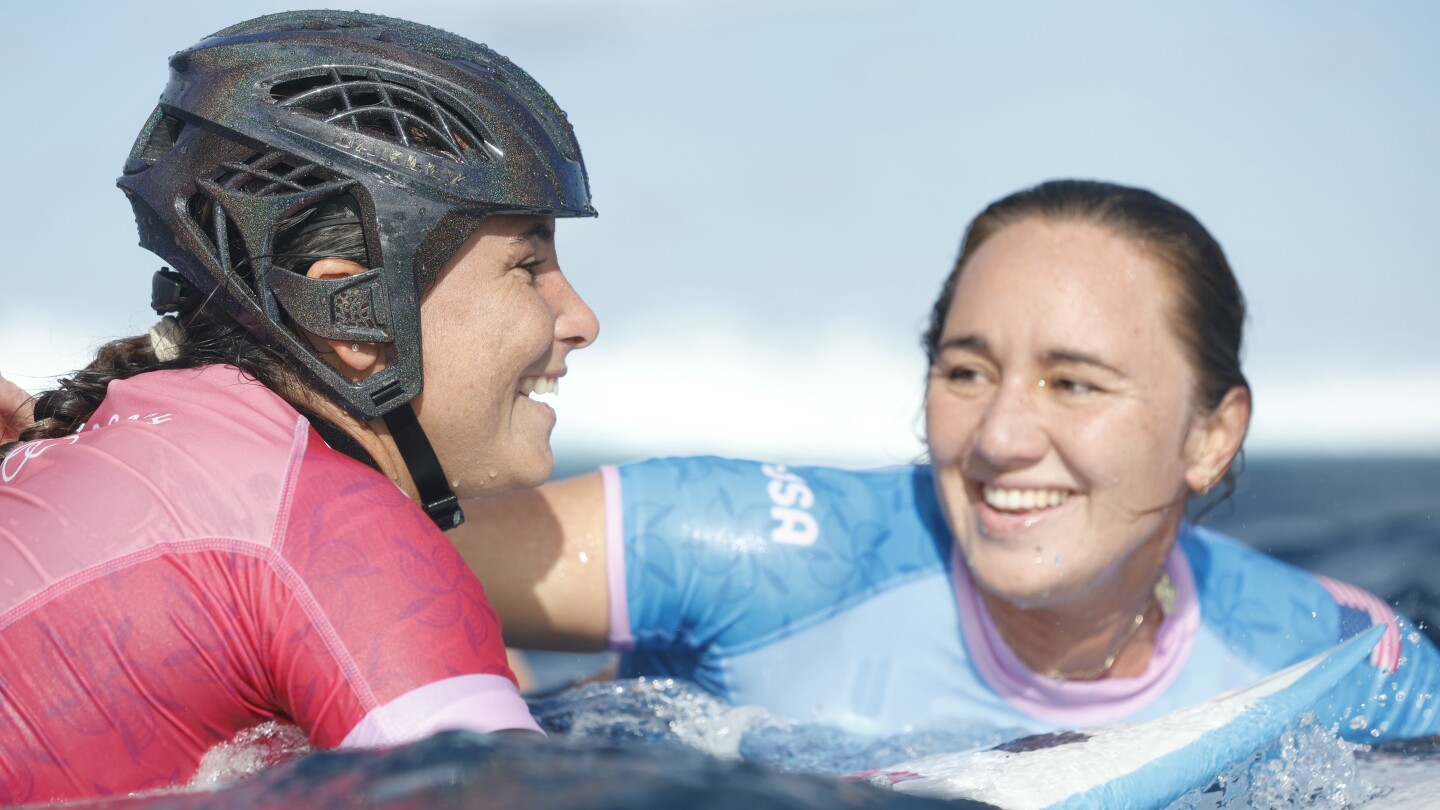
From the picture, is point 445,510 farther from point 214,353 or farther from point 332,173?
point 332,173

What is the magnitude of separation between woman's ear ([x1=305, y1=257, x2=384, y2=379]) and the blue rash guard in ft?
4.57

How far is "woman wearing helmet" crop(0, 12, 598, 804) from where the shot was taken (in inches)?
78.0

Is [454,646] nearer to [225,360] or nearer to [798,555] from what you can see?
[225,360]

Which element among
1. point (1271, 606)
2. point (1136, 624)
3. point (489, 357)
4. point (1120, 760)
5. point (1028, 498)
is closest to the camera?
point (489, 357)

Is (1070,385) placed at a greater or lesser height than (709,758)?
greater

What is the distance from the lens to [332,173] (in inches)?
94.7

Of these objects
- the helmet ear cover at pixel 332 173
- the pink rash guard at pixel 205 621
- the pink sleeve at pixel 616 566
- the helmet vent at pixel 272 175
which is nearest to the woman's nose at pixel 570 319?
the helmet ear cover at pixel 332 173

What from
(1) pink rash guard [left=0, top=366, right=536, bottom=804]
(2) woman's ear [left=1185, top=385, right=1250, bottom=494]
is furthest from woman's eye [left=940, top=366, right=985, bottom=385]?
(1) pink rash guard [left=0, top=366, right=536, bottom=804]

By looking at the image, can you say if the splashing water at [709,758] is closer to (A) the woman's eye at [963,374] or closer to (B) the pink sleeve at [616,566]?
(B) the pink sleeve at [616,566]

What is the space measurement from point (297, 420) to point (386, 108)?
0.63 m

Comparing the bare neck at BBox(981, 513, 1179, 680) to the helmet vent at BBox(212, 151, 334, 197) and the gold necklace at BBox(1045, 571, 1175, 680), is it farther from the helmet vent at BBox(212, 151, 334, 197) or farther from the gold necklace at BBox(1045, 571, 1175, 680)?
the helmet vent at BBox(212, 151, 334, 197)

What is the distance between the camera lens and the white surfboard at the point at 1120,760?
253 centimetres

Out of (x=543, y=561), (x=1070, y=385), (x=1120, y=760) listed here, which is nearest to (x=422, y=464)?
(x=543, y=561)

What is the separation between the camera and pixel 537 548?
12.1ft
